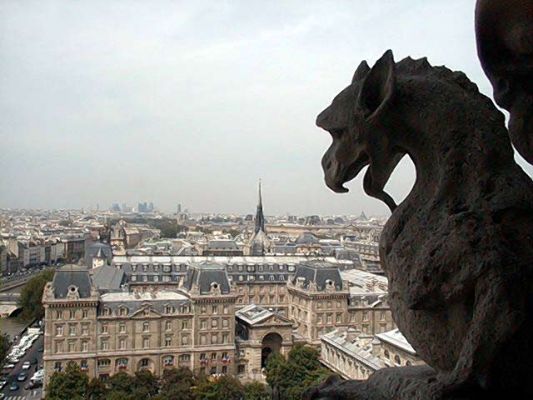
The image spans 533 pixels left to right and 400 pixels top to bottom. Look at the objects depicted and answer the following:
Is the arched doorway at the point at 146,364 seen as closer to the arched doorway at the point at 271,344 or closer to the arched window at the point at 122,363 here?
the arched window at the point at 122,363

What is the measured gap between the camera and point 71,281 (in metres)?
32.6

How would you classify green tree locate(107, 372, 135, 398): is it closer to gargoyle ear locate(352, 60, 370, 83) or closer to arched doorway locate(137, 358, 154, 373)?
arched doorway locate(137, 358, 154, 373)

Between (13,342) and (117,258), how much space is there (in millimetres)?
10352

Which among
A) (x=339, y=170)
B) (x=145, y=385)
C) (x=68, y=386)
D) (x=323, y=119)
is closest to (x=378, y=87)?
(x=323, y=119)

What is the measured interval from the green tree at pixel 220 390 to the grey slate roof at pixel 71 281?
1023 cm

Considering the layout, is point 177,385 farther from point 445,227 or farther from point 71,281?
point 445,227

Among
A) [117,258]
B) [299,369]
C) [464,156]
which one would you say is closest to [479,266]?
[464,156]

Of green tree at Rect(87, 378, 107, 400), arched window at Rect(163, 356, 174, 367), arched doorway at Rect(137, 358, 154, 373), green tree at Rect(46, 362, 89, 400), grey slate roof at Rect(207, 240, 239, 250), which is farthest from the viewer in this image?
grey slate roof at Rect(207, 240, 239, 250)

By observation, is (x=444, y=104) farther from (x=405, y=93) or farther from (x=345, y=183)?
(x=345, y=183)

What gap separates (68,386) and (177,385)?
5547 millimetres

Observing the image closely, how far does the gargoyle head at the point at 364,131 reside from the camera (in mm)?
3488

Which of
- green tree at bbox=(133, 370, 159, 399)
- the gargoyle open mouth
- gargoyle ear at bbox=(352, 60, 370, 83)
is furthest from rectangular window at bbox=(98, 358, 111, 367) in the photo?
gargoyle ear at bbox=(352, 60, 370, 83)

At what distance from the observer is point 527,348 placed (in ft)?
9.49

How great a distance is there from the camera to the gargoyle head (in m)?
3.49
